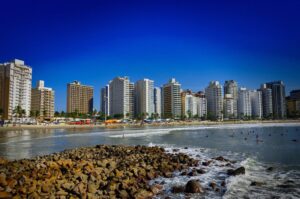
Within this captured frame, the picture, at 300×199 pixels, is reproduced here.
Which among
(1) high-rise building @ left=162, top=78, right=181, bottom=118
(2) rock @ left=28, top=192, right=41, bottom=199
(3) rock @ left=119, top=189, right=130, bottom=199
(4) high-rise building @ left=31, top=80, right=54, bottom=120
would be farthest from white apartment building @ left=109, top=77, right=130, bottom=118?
(2) rock @ left=28, top=192, right=41, bottom=199

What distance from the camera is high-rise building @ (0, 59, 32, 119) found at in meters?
122

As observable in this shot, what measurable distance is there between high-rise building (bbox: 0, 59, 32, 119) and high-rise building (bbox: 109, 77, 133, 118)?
7041cm

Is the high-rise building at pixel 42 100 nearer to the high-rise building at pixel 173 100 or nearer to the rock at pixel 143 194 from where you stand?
the high-rise building at pixel 173 100

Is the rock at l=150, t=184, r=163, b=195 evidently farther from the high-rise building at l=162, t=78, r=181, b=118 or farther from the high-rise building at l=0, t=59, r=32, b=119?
the high-rise building at l=162, t=78, r=181, b=118

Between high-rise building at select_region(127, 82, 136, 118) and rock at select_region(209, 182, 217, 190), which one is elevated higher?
high-rise building at select_region(127, 82, 136, 118)

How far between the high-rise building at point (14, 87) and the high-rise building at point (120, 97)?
70.4 metres

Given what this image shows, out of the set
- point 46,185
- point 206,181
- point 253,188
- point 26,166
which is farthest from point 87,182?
point 253,188

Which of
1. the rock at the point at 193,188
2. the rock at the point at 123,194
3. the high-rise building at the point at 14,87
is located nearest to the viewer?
the rock at the point at 123,194

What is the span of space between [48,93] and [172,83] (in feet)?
297

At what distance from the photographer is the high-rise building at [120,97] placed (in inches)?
7490

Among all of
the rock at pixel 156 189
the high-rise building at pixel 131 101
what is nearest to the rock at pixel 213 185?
the rock at pixel 156 189

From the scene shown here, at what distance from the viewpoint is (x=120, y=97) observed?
19225 centimetres

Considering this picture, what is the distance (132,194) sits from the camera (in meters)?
10.6

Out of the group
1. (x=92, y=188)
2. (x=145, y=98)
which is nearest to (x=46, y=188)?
(x=92, y=188)
